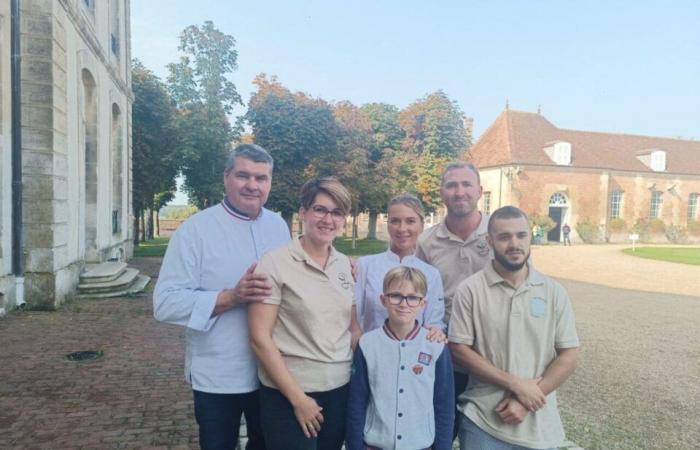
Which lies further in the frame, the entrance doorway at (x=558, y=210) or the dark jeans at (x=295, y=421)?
the entrance doorway at (x=558, y=210)

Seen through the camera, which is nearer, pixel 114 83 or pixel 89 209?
pixel 89 209

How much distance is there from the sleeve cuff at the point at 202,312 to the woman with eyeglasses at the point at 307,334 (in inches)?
8.7

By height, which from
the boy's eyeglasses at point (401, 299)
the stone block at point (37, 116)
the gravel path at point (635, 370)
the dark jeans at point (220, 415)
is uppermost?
the stone block at point (37, 116)

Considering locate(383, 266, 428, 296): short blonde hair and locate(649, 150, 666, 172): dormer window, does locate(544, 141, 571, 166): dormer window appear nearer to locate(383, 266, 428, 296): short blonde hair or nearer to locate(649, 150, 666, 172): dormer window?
locate(649, 150, 666, 172): dormer window

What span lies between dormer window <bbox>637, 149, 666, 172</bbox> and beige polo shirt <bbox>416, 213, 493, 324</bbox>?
43483 mm

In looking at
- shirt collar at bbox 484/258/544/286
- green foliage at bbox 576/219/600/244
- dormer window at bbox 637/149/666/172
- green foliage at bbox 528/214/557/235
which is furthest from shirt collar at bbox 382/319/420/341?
dormer window at bbox 637/149/666/172

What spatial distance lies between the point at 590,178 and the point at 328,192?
39473mm

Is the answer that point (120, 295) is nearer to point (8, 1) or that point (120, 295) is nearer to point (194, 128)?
point (8, 1)

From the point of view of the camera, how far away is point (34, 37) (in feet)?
28.5

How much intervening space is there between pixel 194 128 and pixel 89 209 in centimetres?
1221

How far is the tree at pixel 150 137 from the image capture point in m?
24.7

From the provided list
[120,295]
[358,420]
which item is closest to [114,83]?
[120,295]

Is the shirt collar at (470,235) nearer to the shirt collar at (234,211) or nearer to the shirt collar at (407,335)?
the shirt collar at (407,335)

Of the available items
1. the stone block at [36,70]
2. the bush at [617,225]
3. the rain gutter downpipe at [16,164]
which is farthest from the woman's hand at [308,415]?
the bush at [617,225]
